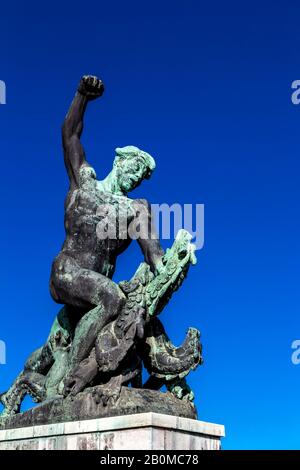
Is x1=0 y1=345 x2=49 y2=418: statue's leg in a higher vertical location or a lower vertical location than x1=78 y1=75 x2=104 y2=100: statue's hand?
lower

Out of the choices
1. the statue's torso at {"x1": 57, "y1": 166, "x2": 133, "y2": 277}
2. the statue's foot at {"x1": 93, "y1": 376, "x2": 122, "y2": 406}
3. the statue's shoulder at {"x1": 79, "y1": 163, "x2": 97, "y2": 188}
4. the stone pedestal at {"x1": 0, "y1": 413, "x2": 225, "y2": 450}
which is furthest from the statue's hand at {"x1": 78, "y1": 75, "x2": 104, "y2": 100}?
the stone pedestal at {"x1": 0, "y1": 413, "x2": 225, "y2": 450}

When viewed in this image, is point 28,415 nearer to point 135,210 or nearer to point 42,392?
point 42,392

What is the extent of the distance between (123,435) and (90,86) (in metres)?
4.99

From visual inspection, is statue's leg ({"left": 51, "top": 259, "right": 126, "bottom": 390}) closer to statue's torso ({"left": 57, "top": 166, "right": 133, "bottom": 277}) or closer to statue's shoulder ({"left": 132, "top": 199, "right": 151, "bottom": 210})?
statue's torso ({"left": 57, "top": 166, "right": 133, "bottom": 277})

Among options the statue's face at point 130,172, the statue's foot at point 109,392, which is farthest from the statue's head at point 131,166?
the statue's foot at point 109,392

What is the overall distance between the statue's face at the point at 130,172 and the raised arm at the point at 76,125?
63 centimetres

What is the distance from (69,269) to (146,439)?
2.70m

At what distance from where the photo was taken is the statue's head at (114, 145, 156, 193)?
10.9 metres

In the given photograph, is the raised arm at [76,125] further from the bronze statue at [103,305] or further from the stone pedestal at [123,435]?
the stone pedestal at [123,435]

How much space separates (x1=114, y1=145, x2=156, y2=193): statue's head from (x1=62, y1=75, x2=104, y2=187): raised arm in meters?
0.59

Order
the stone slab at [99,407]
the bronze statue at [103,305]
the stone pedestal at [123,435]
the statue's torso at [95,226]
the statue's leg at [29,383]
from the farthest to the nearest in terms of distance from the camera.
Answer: the statue's leg at [29,383]
the statue's torso at [95,226]
the bronze statue at [103,305]
the stone slab at [99,407]
the stone pedestal at [123,435]

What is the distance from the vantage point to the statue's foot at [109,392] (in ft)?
30.0

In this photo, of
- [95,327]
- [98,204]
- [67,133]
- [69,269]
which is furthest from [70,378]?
[67,133]
